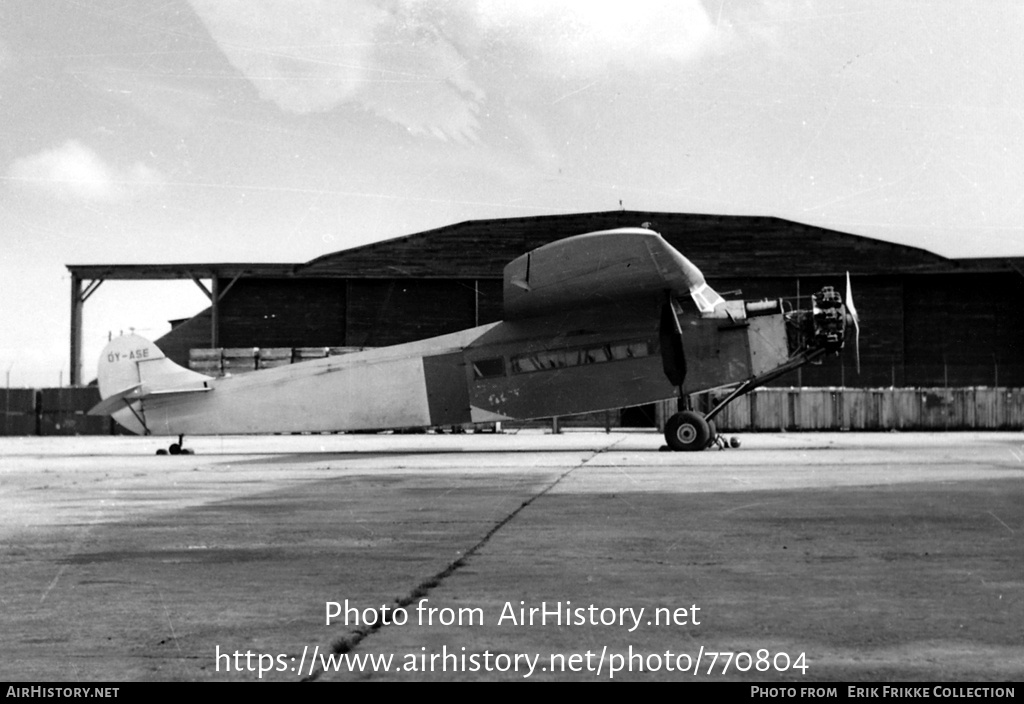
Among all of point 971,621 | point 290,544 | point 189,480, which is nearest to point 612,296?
point 189,480

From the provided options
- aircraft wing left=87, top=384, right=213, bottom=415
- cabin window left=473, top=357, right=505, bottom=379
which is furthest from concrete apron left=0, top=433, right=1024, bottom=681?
aircraft wing left=87, top=384, right=213, bottom=415

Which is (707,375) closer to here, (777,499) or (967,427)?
(777,499)

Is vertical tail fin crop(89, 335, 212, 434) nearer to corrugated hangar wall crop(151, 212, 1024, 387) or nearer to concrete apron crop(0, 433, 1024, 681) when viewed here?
concrete apron crop(0, 433, 1024, 681)

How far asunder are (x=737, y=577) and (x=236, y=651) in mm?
1807

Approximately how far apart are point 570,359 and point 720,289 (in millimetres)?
21055

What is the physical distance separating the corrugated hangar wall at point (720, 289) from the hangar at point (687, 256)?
0.12 ft

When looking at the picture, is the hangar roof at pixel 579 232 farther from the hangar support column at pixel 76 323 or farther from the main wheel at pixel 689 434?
the main wheel at pixel 689 434

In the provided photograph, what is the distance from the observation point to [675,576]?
3346 millimetres

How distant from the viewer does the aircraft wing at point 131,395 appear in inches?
639

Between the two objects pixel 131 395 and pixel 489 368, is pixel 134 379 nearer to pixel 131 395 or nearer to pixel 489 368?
pixel 131 395

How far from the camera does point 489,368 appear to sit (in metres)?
15.4

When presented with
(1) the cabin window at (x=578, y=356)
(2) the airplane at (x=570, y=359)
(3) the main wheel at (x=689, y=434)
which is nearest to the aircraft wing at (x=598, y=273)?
(2) the airplane at (x=570, y=359)

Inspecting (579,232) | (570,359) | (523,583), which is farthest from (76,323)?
(523,583)
